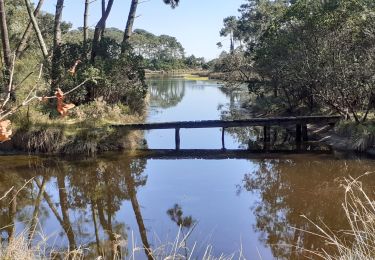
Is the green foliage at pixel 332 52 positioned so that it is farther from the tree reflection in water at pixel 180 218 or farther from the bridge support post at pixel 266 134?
the tree reflection in water at pixel 180 218

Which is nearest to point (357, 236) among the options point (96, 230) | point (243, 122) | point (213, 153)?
point (96, 230)

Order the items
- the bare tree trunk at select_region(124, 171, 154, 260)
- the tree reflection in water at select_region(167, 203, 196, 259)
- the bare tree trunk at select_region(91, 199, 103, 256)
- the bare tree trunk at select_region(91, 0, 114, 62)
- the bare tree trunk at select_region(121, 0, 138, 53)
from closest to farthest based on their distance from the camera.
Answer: the bare tree trunk at select_region(91, 199, 103, 256)
the bare tree trunk at select_region(124, 171, 154, 260)
the tree reflection in water at select_region(167, 203, 196, 259)
the bare tree trunk at select_region(91, 0, 114, 62)
the bare tree trunk at select_region(121, 0, 138, 53)

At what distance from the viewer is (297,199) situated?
10.5 metres

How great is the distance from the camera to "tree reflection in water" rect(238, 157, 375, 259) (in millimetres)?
7949

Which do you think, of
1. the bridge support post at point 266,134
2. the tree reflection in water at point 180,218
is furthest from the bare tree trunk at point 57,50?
the tree reflection in water at point 180,218

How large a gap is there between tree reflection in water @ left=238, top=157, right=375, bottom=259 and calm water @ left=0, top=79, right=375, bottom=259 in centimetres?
2

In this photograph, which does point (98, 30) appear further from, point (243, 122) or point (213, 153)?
point (213, 153)

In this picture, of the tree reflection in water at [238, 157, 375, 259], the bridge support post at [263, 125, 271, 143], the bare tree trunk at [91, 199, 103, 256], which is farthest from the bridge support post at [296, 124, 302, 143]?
the bare tree trunk at [91, 199, 103, 256]

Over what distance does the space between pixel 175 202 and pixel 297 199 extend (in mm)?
2726

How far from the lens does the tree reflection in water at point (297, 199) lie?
7949mm

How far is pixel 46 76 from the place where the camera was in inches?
730

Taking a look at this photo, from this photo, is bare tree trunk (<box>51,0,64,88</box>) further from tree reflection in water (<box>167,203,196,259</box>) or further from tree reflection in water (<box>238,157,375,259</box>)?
tree reflection in water (<box>167,203,196,259</box>)

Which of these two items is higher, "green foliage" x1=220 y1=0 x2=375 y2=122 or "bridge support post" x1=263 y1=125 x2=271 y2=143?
"green foliage" x1=220 y1=0 x2=375 y2=122

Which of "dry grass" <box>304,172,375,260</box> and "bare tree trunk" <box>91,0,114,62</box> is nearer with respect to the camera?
"dry grass" <box>304,172,375,260</box>
